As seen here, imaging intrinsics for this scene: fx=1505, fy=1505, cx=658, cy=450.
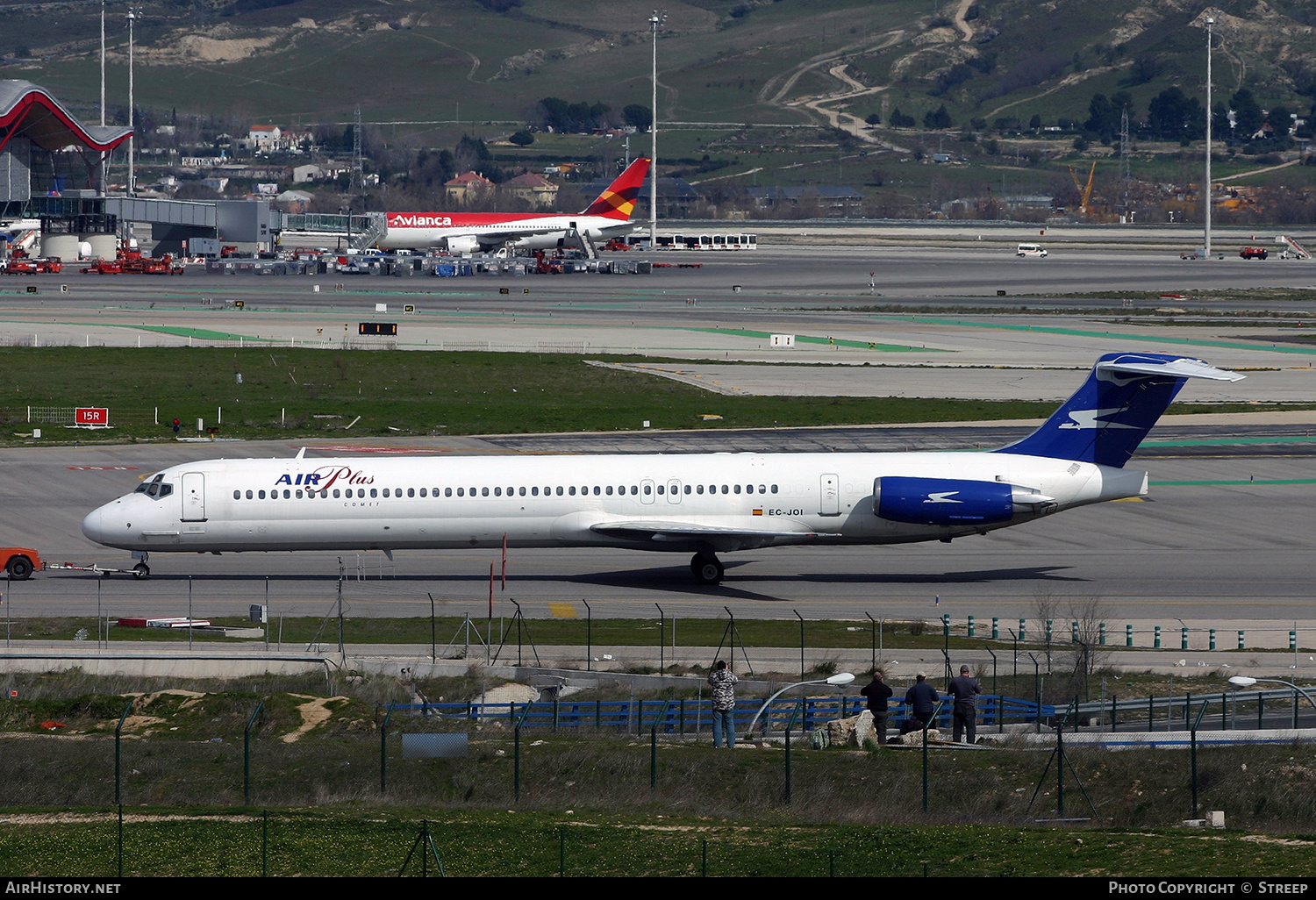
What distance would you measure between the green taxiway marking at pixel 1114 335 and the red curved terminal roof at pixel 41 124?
89589 millimetres

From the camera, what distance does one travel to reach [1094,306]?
115375 mm

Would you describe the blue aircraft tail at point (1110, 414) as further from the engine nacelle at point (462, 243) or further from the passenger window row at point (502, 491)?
the engine nacelle at point (462, 243)

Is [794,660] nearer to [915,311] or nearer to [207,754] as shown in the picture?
[207,754]

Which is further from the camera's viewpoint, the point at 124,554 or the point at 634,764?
the point at 124,554

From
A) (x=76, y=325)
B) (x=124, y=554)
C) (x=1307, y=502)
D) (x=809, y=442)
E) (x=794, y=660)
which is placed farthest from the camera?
(x=76, y=325)

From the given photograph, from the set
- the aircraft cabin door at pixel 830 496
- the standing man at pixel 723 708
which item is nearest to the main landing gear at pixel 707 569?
the aircraft cabin door at pixel 830 496

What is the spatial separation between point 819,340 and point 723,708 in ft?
224

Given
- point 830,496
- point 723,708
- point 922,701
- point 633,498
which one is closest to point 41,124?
point 633,498

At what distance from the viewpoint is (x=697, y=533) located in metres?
40.3

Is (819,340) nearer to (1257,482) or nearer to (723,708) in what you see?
(1257,482)

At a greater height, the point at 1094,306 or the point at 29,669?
the point at 1094,306

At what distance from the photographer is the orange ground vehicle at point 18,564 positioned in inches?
1590

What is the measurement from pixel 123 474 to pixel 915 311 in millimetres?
69198
